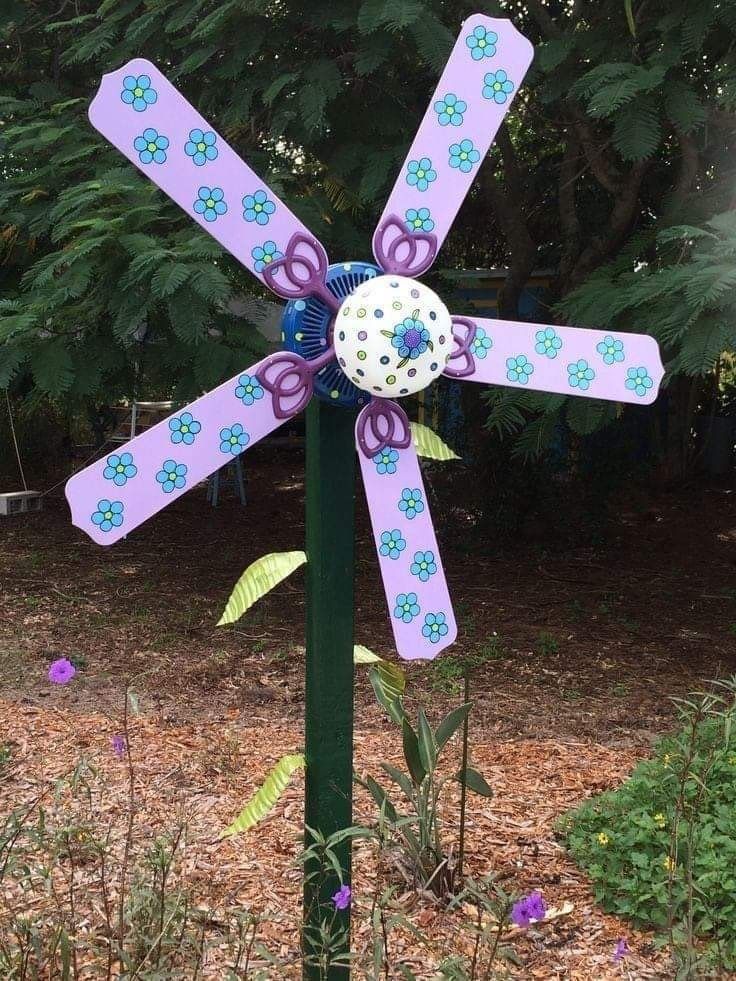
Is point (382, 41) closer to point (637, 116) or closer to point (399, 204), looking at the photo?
Answer: point (637, 116)

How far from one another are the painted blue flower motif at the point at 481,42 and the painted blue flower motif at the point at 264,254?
1.68 ft

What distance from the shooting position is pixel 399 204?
1.73 meters

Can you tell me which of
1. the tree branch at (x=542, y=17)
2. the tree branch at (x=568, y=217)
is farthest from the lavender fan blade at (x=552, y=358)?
the tree branch at (x=568, y=217)

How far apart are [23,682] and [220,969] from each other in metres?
2.25

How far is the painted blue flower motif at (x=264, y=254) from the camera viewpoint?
5.42ft

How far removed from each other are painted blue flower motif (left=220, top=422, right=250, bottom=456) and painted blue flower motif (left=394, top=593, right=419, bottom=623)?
1.29ft

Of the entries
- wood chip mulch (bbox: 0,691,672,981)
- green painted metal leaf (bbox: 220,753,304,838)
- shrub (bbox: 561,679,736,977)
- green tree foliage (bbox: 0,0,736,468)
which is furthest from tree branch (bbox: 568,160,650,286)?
green painted metal leaf (bbox: 220,753,304,838)

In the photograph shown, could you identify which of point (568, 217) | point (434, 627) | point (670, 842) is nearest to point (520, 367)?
point (434, 627)

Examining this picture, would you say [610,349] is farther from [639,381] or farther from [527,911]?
[527,911]

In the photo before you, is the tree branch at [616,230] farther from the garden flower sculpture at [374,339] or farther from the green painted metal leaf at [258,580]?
the green painted metal leaf at [258,580]

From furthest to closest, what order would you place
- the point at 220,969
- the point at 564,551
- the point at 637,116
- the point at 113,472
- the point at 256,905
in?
the point at 564,551, the point at 637,116, the point at 256,905, the point at 220,969, the point at 113,472

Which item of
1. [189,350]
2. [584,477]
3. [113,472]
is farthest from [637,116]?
[584,477]

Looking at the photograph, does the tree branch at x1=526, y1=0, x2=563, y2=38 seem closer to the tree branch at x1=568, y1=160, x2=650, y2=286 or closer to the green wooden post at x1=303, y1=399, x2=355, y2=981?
the tree branch at x1=568, y1=160, x2=650, y2=286

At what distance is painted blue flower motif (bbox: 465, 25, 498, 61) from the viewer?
175 cm
